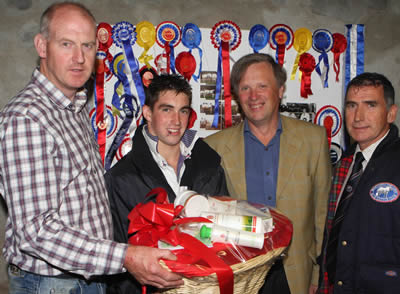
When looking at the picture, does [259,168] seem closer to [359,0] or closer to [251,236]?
[251,236]

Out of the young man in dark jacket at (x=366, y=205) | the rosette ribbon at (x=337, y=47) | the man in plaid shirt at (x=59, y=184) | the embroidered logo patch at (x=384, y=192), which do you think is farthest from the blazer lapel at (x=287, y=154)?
the man in plaid shirt at (x=59, y=184)

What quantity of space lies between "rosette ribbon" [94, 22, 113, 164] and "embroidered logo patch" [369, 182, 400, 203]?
1.71 metres

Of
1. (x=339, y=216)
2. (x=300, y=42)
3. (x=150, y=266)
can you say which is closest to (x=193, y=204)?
(x=150, y=266)

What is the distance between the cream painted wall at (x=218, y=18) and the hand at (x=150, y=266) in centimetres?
169

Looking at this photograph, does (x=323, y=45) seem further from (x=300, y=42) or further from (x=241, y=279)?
(x=241, y=279)

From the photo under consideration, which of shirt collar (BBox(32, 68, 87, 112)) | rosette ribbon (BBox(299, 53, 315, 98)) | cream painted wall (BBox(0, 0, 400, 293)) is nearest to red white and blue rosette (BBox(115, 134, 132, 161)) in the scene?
cream painted wall (BBox(0, 0, 400, 293))

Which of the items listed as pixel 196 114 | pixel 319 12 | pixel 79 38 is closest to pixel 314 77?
pixel 319 12

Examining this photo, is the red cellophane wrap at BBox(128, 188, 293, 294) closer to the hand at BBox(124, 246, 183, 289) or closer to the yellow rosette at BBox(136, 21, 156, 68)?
the hand at BBox(124, 246, 183, 289)

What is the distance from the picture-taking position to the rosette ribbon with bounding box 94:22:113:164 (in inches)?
89.4

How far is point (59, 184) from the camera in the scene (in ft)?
3.73

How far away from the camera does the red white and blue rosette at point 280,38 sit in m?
2.39

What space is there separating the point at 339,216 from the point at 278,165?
1.44 ft

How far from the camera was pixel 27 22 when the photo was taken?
2254mm

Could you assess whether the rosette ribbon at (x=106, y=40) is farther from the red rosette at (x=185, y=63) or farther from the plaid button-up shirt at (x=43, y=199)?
the plaid button-up shirt at (x=43, y=199)
